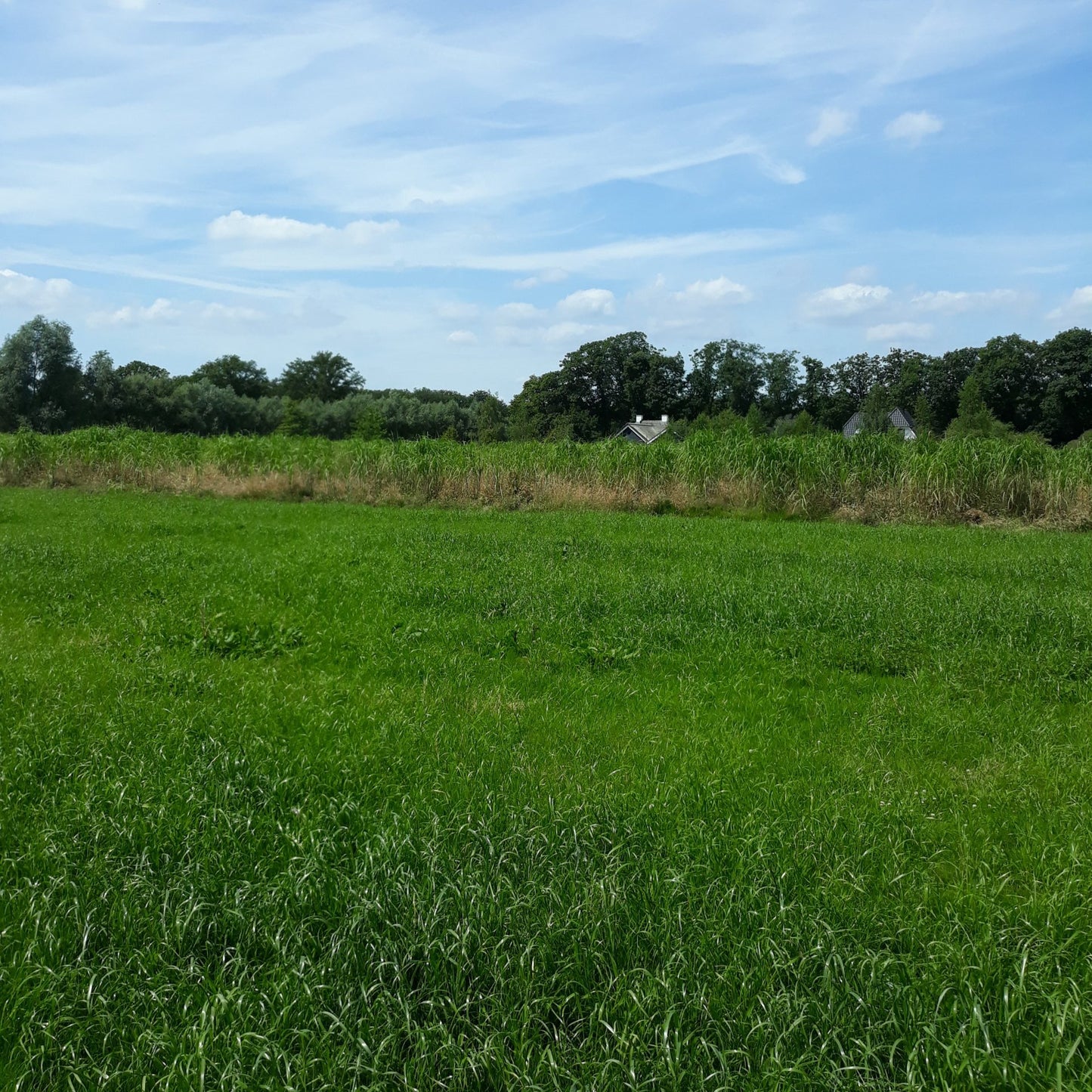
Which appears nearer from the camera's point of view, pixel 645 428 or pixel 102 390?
pixel 102 390

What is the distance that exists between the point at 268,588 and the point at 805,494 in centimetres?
1464

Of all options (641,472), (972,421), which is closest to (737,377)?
(972,421)

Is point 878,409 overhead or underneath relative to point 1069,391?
underneath

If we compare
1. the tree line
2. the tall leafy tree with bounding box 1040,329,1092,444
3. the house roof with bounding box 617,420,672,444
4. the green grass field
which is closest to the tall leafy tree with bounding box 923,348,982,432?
the tree line

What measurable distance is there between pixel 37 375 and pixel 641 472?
4719cm

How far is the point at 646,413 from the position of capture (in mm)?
85562

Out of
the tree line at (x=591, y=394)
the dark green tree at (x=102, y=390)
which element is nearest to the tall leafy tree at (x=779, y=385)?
the tree line at (x=591, y=394)

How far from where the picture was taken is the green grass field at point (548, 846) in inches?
106

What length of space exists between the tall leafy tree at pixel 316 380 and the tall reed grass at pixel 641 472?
71.2 metres

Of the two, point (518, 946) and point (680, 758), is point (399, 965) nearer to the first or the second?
point (518, 946)

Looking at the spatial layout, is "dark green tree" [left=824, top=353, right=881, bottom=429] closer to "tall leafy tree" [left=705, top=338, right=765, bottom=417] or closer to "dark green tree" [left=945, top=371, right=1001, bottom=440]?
"tall leafy tree" [left=705, top=338, right=765, bottom=417]

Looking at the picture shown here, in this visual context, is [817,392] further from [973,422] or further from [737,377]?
[973,422]

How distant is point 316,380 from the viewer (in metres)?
97.1

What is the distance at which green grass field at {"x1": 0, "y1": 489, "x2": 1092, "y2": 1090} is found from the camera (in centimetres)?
269
